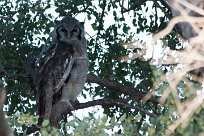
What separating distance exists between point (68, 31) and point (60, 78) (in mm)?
853

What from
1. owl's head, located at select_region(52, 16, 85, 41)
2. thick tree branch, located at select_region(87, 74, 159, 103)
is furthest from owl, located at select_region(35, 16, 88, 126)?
thick tree branch, located at select_region(87, 74, 159, 103)

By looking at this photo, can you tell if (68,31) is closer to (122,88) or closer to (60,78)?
(60,78)

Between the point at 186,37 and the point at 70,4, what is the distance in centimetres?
343

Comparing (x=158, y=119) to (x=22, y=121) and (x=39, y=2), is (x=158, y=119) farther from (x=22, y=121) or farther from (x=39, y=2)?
(x=39, y=2)

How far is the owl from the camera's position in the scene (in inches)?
280

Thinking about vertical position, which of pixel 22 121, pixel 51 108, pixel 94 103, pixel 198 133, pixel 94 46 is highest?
pixel 94 46

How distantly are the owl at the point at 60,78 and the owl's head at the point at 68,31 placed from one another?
140 mm

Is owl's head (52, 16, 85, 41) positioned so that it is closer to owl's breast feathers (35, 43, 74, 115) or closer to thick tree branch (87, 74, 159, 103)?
owl's breast feathers (35, 43, 74, 115)

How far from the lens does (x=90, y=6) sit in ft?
23.8

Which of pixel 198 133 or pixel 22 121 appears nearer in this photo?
pixel 198 133

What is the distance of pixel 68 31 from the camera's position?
26.5 ft

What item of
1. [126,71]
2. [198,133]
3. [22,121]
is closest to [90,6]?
[126,71]

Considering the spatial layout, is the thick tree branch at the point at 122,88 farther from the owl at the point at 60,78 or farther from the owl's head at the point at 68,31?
the owl's head at the point at 68,31

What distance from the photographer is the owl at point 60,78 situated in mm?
7113
